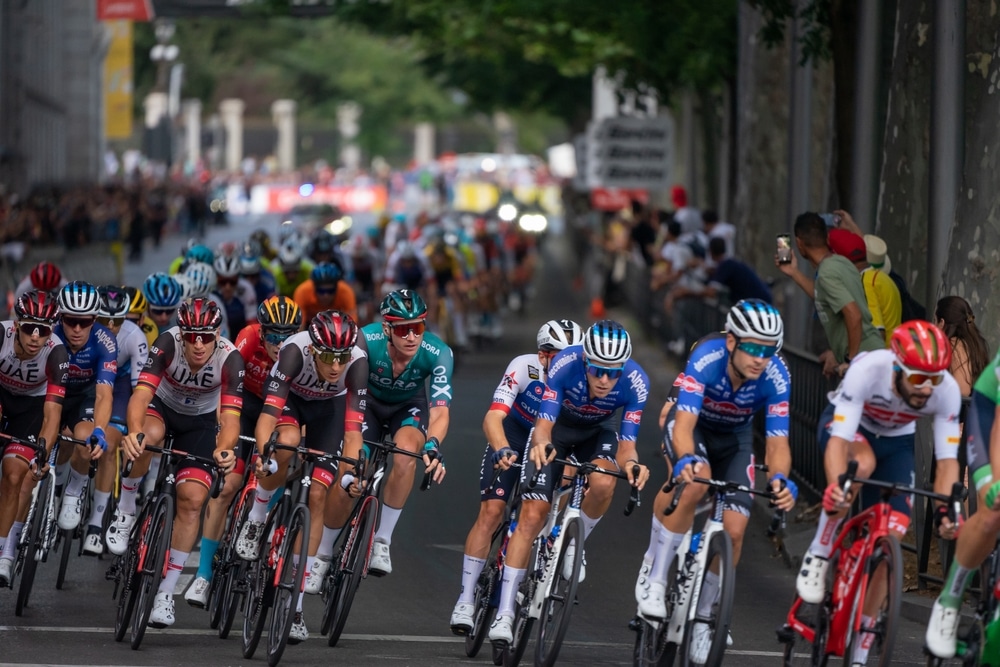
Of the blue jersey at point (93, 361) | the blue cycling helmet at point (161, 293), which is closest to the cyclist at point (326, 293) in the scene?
the blue cycling helmet at point (161, 293)

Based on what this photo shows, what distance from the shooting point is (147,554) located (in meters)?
9.94

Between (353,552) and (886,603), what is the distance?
125 inches

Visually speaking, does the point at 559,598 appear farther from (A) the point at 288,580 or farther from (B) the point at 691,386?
(A) the point at 288,580

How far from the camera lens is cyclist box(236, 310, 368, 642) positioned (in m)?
9.93

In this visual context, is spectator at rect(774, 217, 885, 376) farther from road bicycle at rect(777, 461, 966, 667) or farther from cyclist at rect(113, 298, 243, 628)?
cyclist at rect(113, 298, 243, 628)

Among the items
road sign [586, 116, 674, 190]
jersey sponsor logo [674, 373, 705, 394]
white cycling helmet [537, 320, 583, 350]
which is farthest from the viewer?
road sign [586, 116, 674, 190]

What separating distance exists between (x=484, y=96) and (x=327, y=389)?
1631 inches

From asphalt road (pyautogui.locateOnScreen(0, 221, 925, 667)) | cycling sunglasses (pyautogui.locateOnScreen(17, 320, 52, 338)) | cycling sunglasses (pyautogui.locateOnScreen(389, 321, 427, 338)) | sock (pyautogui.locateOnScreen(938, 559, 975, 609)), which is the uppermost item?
cycling sunglasses (pyautogui.locateOnScreen(389, 321, 427, 338))

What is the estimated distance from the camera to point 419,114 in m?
129

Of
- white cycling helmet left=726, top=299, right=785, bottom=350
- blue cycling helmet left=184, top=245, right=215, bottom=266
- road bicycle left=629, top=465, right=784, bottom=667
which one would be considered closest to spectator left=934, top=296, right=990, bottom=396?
road bicycle left=629, top=465, right=784, bottom=667

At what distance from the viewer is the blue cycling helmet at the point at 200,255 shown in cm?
1617

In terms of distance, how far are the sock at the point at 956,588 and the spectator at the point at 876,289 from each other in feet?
16.5

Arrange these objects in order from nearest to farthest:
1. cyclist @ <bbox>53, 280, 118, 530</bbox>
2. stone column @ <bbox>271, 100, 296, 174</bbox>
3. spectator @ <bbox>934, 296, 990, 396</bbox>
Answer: cyclist @ <bbox>53, 280, 118, 530</bbox> → spectator @ <bbox>934, 296, 990, 396</bbox> → stone column @ <bbox>271, 100, 296, 174</bbox>

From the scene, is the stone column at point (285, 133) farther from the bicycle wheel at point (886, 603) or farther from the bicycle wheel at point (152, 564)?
the bicycle wheel at point (886, 603)
